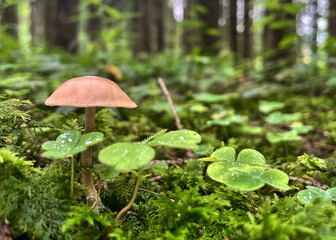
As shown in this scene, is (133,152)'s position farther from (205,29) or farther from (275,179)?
(205,29)

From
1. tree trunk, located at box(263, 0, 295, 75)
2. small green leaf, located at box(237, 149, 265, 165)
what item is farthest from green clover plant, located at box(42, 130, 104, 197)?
tree trunk, located at box(263, 0, 295, 75)

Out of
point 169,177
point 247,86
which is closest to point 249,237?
point 169,177

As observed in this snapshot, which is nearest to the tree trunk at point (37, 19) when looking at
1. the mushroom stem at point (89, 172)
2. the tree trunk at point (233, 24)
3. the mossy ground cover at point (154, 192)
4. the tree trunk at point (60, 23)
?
the tree trunk at point (60, 23)

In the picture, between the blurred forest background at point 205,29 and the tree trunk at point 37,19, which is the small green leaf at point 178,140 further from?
the tree trunk at point 37,19

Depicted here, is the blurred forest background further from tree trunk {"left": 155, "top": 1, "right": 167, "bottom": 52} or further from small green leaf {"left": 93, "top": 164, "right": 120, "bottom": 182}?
small green leaf {"left": 93, "top": 164, "right": 120, "bottom": 182}

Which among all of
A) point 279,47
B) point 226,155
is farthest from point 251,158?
point 279,47
